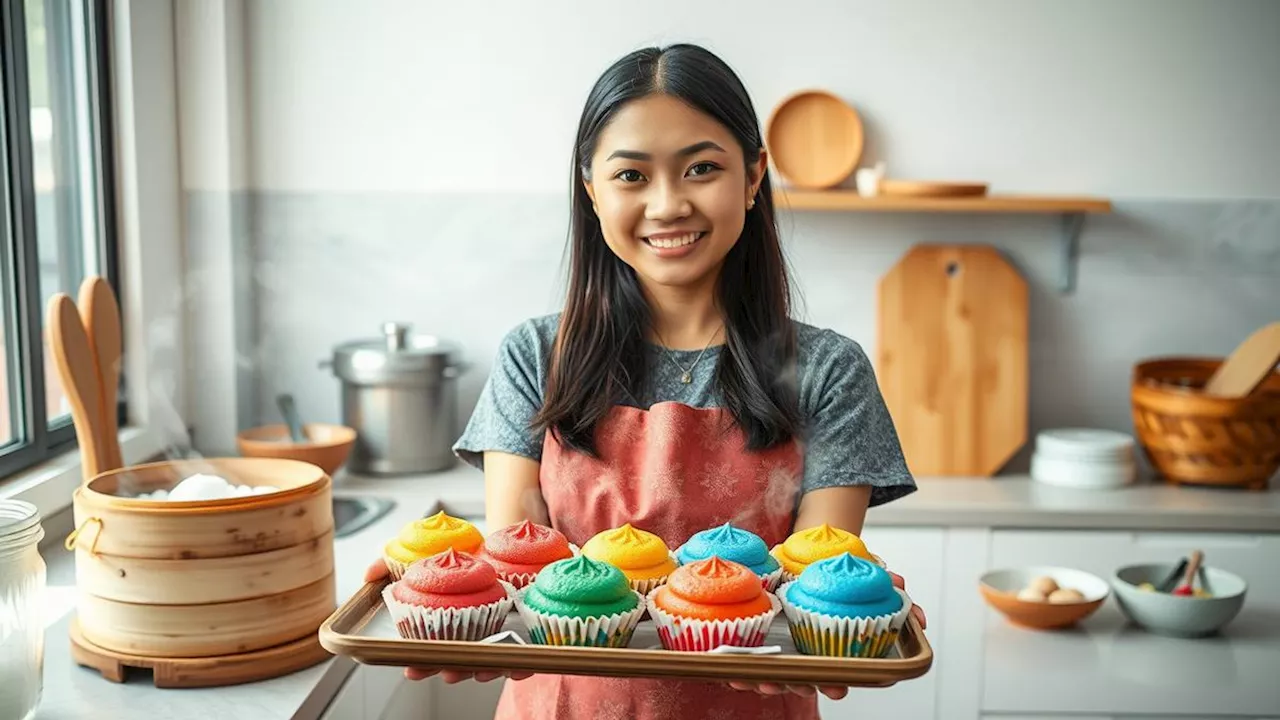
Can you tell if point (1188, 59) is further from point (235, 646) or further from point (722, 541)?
point (235, 646)

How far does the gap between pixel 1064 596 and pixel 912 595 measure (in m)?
0.25

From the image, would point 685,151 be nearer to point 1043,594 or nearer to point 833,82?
point 1043,594

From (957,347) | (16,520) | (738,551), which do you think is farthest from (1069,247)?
Result: (16,520)

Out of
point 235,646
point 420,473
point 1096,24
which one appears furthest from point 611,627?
point 1096,24

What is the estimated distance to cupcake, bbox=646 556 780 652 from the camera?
1.09 m

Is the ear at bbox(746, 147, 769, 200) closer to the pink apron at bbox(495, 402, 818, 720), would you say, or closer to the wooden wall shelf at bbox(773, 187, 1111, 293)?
the pink apron at bbox(495, 402, 818, 720)

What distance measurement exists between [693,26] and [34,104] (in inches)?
46.8

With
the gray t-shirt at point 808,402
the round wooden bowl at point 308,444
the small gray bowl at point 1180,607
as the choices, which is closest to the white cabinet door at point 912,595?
the small gray bowl at point 1180,607

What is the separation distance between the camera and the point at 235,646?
4.41ft

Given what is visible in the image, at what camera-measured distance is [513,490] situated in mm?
1400

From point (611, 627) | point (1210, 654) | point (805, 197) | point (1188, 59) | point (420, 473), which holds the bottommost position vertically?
point (1210, 654)

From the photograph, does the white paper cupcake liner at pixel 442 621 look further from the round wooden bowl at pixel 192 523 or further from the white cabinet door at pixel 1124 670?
the white cabinet door at pixel 1124 670

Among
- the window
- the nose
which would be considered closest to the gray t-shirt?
the nose

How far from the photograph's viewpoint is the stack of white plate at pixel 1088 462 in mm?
2355
